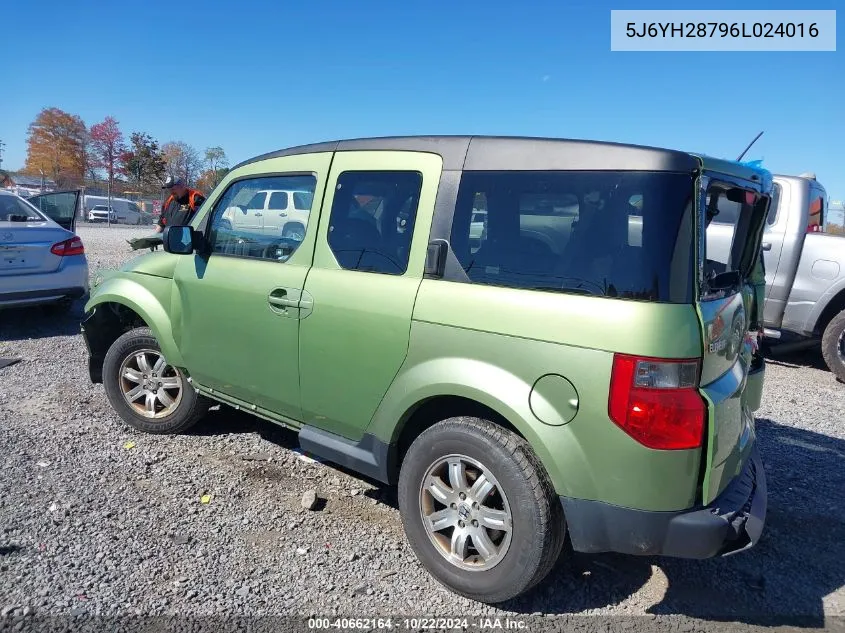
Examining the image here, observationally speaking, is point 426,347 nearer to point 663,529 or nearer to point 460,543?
point 460,543

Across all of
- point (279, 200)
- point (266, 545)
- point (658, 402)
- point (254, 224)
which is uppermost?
point (279, 200)

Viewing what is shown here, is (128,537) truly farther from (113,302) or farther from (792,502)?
(792,502)

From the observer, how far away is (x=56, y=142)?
5644cm

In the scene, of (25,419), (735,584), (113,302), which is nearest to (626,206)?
(735,584)

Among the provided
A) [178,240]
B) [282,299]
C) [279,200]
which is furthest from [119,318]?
[282,299]

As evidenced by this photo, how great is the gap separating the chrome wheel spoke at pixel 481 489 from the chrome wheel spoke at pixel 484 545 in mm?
148

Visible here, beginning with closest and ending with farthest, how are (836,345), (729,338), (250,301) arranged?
→ (729,338), (250,301), (836,345)

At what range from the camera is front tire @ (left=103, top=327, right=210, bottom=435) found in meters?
4.35

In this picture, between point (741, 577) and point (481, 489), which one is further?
point (741, 577)

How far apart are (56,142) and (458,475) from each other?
65.3 m

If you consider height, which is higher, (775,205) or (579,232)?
(775,205)

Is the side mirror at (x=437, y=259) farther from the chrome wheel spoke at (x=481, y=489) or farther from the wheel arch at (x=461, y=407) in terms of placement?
the chrome wheel spoke at (x=481, y=489)

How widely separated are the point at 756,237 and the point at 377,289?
6.91 ft

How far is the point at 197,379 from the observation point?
4047 millimetres
